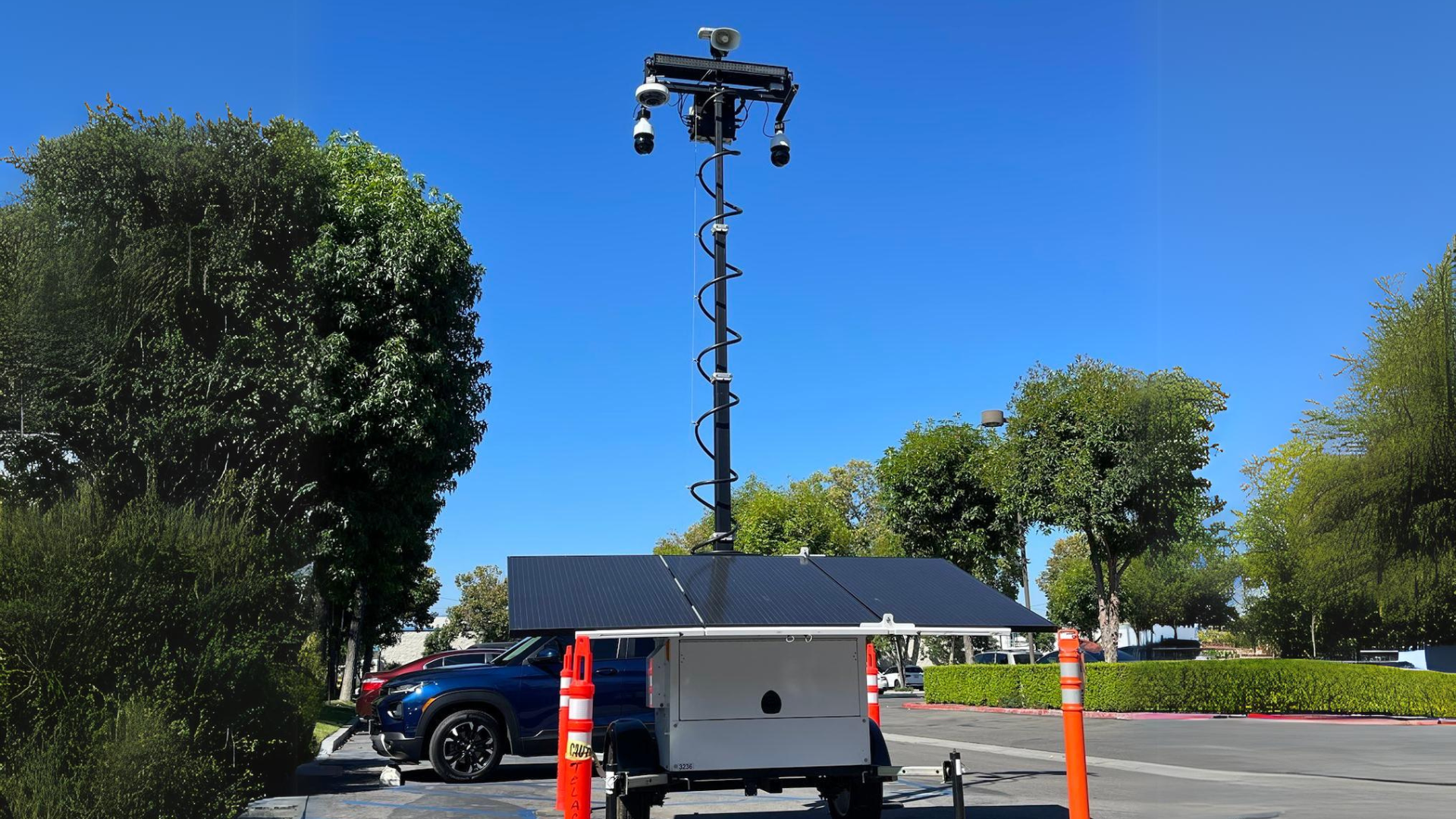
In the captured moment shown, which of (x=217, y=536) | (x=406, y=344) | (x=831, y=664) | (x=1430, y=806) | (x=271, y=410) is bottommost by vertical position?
(x=1430, y=806)

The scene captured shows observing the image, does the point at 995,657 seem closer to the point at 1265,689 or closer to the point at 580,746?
the point at 1265,689

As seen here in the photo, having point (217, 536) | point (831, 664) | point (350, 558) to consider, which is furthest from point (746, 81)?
point (350, 558)

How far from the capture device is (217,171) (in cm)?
1936

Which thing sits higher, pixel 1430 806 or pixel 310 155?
pixel 310 155

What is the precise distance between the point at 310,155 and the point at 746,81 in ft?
51.9

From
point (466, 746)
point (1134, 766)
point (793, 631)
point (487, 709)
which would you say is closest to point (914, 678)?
point (1134, 766)

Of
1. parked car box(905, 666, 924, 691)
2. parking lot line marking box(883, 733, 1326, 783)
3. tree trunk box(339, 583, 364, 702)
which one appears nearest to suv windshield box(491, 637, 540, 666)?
parking lot line marking box(883, 733, 1326, 783)

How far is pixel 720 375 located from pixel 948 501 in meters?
38.1

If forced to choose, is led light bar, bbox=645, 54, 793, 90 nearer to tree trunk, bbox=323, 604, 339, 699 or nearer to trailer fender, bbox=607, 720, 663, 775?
trailer fender, bbox=607, 720, 663, 775

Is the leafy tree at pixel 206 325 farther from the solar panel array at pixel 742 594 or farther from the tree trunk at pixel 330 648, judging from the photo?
the solar panel array at pixel 742 594

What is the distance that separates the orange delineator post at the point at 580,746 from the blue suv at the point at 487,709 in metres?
5.63

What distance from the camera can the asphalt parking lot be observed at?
368 inches

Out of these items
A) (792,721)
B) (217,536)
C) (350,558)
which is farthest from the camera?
(350,558)

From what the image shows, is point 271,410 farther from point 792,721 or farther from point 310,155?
point 792,721
